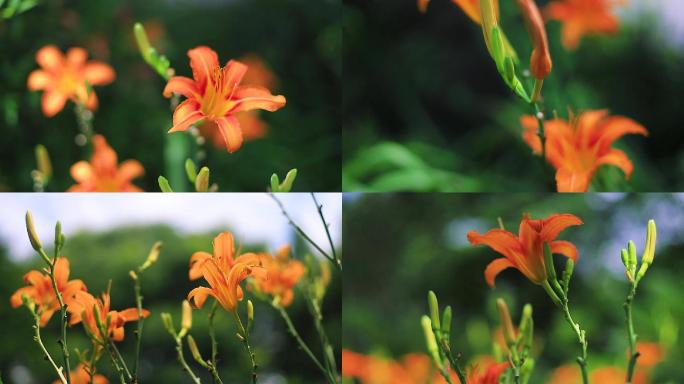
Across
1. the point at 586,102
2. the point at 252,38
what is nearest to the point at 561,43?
the point at 586,102

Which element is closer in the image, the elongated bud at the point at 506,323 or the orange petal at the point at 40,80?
the elongated bud at the point at 506,323

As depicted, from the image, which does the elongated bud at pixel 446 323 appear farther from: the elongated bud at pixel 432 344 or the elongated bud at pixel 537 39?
the elongated bud at pixel 537 39

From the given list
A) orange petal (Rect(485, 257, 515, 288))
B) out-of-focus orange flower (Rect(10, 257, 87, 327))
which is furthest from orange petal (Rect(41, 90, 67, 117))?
orange petal (Rect(485, 257, 515, 288))

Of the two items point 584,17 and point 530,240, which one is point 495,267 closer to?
point 530,240

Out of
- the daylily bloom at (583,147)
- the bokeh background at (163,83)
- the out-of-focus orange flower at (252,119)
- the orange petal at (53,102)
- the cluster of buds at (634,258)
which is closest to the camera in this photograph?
the cluster of buds at (634,258)

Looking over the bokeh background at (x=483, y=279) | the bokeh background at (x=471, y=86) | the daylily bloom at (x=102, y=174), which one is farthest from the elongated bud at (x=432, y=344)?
the bokeh background at (x=471, y=86)

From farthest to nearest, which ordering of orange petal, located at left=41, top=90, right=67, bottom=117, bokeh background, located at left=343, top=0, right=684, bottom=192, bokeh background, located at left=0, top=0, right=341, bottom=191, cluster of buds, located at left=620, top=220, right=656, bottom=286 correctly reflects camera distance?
bokeh background, located at left=343, top=0, right=684, bottom=192 < bokeh background, located at left=0, top=0, right=341, bottom=191 < orange petal, located at left=41, top=90, right=67, bottom=117 < cluster of buds, located at left=620, top=220, right=656, bottom=286

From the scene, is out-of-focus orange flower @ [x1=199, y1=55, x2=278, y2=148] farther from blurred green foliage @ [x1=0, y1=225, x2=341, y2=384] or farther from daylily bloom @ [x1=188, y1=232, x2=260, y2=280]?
daylily bloom @ [x1=188, y1=232, x2=260, y2=280]
